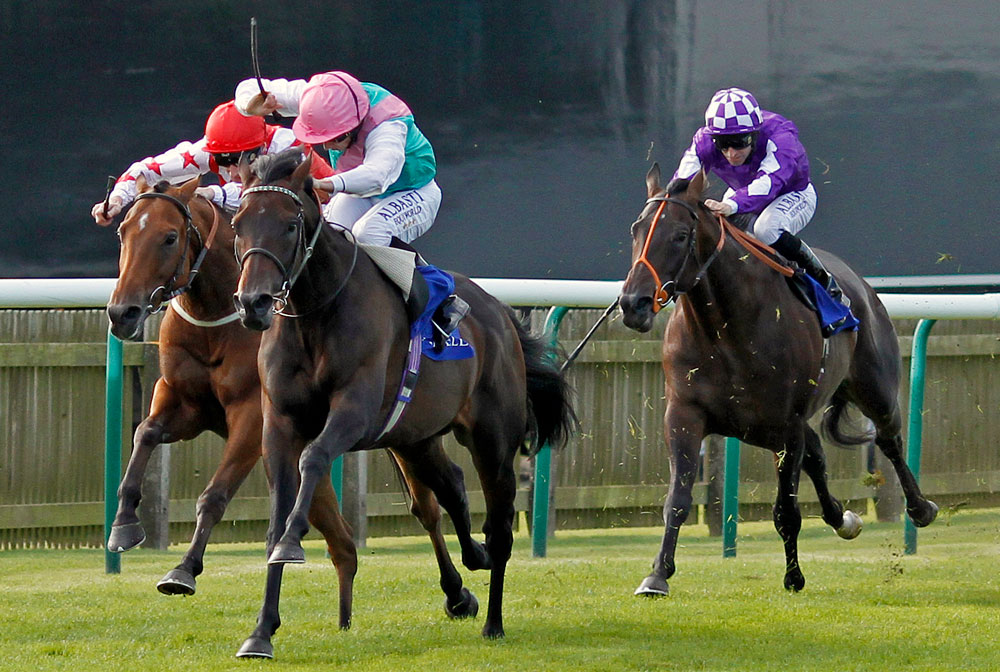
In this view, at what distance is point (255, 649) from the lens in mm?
4641

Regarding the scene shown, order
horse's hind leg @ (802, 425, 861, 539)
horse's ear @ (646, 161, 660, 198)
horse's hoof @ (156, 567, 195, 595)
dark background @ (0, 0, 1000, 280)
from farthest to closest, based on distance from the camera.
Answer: dark background @ (0, 0, 1000, 280)
horse's hind leg @ (802, 425, 861, 539)
horse's ear @ (646, 161, 660, 198)
horse's hoof @ (156, 567, 195, 595)

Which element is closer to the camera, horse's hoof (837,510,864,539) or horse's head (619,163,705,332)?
horse's head (619,163,705,332)

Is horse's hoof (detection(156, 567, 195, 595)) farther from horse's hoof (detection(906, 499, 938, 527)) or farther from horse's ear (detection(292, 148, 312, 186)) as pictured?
horse's hoof (detection(906, 499, 938, 527))

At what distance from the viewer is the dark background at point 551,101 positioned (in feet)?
26.2

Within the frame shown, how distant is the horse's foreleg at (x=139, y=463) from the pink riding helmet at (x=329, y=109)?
1.11 metres

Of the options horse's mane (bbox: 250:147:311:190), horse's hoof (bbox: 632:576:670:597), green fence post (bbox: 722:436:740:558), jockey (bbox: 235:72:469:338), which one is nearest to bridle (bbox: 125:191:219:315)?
jockey (bbox: 235:72:469:338)

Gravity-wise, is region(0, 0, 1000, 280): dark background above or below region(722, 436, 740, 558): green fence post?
above

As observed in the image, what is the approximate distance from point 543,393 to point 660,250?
90cm

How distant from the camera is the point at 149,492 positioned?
6.98 meters

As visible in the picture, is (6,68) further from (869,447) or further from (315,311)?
(869,447)

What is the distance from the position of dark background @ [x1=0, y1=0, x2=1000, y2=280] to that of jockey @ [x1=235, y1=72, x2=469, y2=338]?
2693 mm

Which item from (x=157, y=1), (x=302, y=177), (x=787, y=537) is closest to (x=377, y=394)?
(x=302, y=177)

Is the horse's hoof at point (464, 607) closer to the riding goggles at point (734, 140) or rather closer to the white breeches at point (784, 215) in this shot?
the white breeches at point (784, 215)

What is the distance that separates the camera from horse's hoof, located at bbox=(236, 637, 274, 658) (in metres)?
4.64
